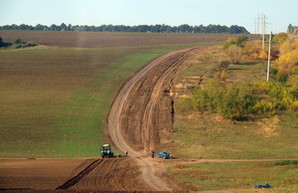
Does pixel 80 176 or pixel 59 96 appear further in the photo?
pixel 59 96

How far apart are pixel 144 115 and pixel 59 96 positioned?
16.1 metres

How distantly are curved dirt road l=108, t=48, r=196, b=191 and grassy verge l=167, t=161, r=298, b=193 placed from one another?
280 centimetres

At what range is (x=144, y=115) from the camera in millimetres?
64438

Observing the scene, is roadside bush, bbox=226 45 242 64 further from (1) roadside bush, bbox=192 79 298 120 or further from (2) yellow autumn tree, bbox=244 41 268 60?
(1) roadside bush, bbox=192 79 298 120

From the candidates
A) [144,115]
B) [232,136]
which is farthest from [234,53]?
[232,136]

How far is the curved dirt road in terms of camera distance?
51344mm

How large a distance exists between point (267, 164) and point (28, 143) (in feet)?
93.8

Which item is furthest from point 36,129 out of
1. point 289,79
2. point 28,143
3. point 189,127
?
point 289,79

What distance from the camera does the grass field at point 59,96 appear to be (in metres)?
54.2

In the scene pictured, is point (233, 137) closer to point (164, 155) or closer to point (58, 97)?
point (164, 155)

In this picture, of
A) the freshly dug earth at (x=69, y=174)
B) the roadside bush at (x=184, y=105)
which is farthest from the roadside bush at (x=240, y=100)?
the freshly dug earth at (x=69, y=174)

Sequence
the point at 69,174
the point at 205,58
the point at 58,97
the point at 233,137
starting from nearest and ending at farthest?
1. the point at 69,174
2. the point at 233,137
3. the point at 58,97
4. the point at 205,58

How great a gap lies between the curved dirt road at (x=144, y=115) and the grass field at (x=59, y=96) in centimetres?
188

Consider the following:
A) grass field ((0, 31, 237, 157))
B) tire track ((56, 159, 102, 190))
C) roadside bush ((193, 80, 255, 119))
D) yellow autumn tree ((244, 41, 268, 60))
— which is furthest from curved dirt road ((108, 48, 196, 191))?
yellow autumn tree ((244, 41, 268, 60))
